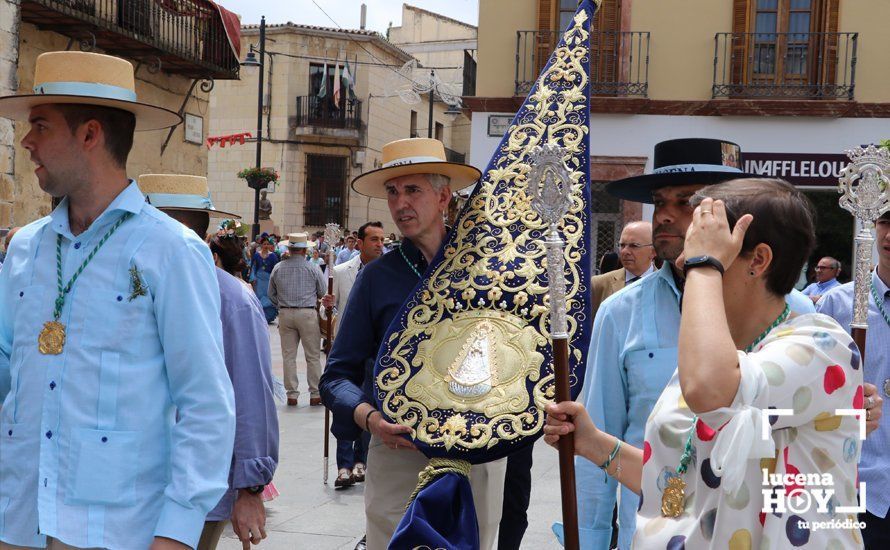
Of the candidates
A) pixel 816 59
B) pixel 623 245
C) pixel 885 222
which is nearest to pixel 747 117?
pixel 816 59

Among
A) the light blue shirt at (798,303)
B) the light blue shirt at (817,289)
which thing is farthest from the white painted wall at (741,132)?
the light blue shirt at (798,303)

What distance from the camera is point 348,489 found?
24.6 feet

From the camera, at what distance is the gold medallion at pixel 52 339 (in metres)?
2.60

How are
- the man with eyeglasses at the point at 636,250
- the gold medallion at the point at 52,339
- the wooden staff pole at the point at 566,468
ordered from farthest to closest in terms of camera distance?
the man with eyeglasses at the point at 636,250 → the gold medallion at the point at 52,339 → the wooden staff pole at the point at 566,468

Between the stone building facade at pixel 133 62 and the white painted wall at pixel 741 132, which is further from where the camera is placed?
the white painted wall at pixel 741 132

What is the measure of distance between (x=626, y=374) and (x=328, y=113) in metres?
35.6

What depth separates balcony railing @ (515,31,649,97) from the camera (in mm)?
18328

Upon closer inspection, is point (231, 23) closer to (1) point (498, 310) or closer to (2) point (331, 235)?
(2) point (331, 235)

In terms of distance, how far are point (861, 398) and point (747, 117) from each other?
56.8ft

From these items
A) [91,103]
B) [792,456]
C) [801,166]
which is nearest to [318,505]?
[91,103]

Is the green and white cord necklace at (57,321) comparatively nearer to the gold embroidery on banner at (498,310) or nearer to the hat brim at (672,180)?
the gold embroidery on banner at (498,310)

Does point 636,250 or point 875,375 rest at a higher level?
point 636,250

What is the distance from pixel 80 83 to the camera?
277cm

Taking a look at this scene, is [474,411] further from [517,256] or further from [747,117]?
[747,117]
